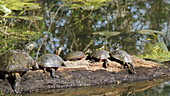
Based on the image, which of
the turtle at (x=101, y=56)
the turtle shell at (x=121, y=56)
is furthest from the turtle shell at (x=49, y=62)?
the turtle shell at (x=121, y=56)

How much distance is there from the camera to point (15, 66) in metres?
3.06

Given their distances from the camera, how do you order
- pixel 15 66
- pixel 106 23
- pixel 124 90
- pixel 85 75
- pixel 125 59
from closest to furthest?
pixel 15 66 < pixel 124 90 < pixel 85 75 < pixel 125 59 < pixel 106 23

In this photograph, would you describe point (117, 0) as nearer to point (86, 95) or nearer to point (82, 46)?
point (82, 46)

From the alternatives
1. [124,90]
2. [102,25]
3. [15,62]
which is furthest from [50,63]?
[102,25]

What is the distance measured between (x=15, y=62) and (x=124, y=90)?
1.38 m

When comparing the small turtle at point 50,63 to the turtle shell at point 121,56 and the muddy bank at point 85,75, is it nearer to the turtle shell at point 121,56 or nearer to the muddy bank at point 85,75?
the muddy bank at point 85,75

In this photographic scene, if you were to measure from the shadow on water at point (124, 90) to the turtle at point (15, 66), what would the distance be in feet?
0.94

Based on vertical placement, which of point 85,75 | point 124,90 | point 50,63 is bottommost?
point 124,90

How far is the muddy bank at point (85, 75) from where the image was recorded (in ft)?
10.6

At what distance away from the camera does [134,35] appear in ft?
29.1

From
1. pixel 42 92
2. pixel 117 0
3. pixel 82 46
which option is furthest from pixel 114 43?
pixel 42 92

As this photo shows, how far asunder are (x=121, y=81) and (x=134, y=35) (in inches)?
210

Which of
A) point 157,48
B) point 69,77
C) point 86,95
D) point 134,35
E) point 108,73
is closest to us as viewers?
point 86,95

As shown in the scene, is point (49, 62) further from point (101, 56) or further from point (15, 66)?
point (101, 56)
